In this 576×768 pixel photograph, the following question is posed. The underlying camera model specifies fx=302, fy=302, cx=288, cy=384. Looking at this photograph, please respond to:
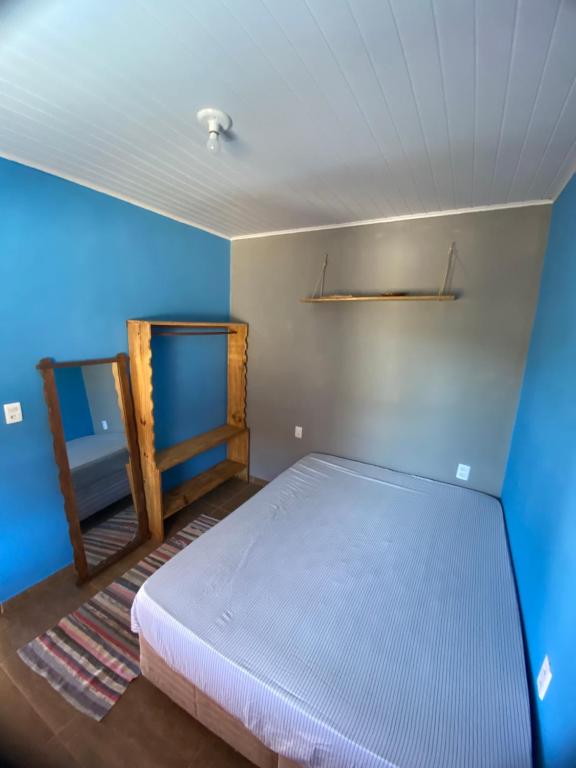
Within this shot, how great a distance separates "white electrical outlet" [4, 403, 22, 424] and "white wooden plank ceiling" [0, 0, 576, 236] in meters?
1.27

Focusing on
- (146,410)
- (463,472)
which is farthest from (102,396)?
(463,472)

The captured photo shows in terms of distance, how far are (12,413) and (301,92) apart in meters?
2.04

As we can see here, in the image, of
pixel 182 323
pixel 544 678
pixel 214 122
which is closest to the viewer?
pixel 544 678

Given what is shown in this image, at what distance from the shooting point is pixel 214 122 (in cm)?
117

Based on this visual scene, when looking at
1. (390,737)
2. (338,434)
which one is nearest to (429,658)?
(390,737)

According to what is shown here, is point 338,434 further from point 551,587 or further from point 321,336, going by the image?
point 551,587

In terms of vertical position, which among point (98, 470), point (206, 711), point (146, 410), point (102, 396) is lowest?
point (206, 711)

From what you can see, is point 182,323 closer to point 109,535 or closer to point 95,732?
point 109,535

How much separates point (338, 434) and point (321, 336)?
887 millimetres

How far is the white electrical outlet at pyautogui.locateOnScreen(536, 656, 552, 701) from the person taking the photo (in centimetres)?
95

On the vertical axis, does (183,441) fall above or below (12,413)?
below

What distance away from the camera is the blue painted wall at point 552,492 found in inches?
34.3

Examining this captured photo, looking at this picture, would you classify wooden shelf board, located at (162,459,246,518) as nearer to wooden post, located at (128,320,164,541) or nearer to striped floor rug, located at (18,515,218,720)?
wooden post, located at (128,320,164,541)

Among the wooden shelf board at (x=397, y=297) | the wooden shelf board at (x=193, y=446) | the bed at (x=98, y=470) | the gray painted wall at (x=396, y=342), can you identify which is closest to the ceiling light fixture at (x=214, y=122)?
the wooden shelf board at (x=397, y=297)
